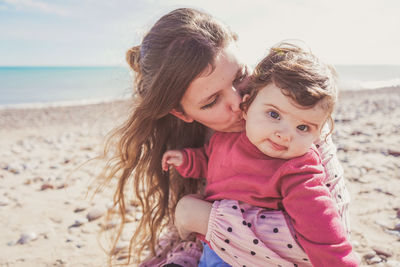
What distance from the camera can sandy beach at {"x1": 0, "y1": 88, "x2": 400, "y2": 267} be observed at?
8.64 feet

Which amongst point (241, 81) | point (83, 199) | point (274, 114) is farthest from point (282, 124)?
point (83, 199)

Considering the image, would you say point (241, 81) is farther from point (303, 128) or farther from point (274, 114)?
point (303, 128)

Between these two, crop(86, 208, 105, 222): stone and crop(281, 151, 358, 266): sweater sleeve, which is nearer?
crop(281, 151, 358, 266): sweater sleeve

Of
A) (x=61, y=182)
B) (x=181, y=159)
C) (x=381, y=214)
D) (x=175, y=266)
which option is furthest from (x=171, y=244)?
(x=61, y=182)

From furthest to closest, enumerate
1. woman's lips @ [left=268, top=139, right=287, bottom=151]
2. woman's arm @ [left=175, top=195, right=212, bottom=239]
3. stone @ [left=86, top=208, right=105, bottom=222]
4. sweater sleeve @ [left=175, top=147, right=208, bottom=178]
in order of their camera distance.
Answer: stone @ [left=86, top=208, right=105, bottom=222], sweater sleeve @ [left=175, top=147, right=208, bottom=178], woman's arm @ [left=175, top=195, right=212, bottom=239], woman's lips @ [left=268, top=139, right=287, bottom=151]

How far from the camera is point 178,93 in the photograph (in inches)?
82.2

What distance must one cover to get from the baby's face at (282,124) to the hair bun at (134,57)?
1.11 metres

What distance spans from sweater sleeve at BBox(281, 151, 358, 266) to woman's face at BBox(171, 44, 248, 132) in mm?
552

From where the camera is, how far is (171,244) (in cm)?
268

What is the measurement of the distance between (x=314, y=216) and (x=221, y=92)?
2.95ft

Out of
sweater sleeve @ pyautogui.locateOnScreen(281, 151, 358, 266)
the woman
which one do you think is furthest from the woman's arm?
sweater sleeve @ pyautogui.locateOnScreen(281, 151, 358, 266)

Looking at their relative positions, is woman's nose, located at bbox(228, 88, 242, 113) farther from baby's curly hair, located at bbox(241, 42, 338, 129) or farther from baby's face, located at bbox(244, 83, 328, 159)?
baby's face, located at bbox(244, 83, 328, 159)

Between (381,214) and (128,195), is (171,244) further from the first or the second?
(381,214)

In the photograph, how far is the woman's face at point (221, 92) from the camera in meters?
1.98
